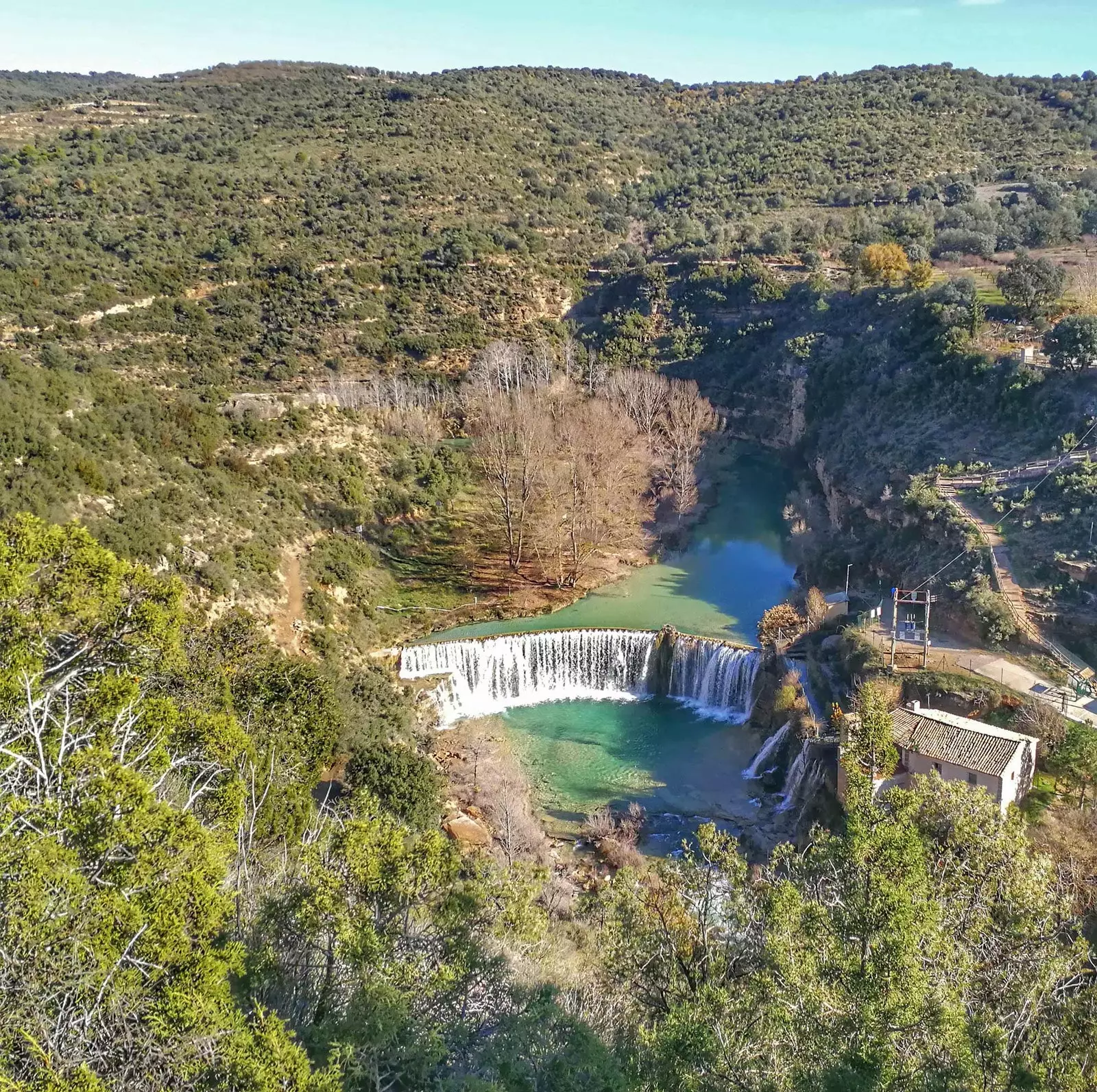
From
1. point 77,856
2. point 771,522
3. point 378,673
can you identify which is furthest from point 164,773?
point 771,522

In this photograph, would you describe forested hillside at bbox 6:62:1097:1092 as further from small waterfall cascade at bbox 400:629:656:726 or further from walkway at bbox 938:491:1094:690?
small waterfall cascade at bbox 400:629:656:726

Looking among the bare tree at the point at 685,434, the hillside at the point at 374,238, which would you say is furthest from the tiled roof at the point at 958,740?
the bare tree at the point at 685,434

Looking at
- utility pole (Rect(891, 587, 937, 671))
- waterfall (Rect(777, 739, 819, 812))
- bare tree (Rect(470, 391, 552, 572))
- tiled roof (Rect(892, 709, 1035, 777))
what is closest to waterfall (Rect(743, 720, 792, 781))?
waterfall (Rect(777, 739, 819, 812))

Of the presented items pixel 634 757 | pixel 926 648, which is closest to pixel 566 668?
pixel 634 757

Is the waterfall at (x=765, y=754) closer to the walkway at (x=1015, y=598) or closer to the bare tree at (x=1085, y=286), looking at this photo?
the walkway at (x=1015, y=598)

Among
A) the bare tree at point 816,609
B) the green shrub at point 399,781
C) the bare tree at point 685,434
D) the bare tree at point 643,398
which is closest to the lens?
the green shrub at point 399,781
